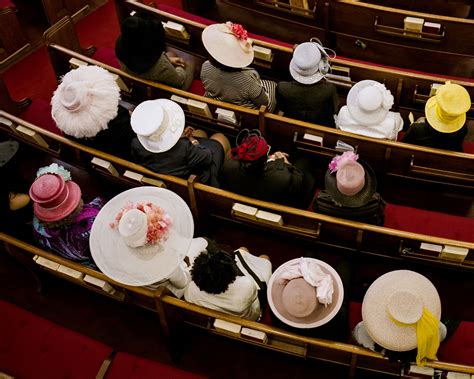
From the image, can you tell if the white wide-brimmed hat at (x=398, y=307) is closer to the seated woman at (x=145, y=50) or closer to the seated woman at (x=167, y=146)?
the seated woman at (x=167, y=146)

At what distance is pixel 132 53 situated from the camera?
3389mm

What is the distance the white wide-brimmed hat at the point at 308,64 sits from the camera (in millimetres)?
3201

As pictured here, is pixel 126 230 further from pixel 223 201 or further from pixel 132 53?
pixel 132 53

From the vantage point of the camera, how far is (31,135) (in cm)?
335

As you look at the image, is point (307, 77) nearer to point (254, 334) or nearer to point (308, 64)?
point (308, 64)

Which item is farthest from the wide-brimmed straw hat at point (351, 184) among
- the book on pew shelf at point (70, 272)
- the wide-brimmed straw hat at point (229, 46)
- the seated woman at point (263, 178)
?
the book on pew shelf at point (70, 272)

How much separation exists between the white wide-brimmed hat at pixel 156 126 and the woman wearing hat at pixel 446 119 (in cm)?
138

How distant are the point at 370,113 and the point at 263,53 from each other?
0.85 metres

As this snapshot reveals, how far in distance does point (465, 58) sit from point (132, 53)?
2.25m

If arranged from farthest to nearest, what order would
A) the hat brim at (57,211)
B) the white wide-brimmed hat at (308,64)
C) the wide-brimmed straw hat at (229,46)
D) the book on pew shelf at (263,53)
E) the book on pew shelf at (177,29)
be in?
1. the book on pew shelf at (177,29)
2. the book on pew shelf at (263,53)
3. the wide-brimmed straw hat at (229,46)
4. the white wide-brimmed hat at (308,64)
5. the hat brim at (57,211)

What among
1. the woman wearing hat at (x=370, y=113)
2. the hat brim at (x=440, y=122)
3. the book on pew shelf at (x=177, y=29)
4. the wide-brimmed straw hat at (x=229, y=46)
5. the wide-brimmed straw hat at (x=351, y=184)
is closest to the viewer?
the wide-brimmed straw hat at (x=351, y=184)

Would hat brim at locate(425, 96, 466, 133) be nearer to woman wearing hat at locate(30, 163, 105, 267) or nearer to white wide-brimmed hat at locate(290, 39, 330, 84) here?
white wide-brimmed hat at locate(290, 39, 330, 84)

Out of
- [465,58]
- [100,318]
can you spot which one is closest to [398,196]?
[465,58]

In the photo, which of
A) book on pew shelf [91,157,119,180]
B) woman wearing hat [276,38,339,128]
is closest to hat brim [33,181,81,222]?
book on pew shelf [91,157,119,180]
